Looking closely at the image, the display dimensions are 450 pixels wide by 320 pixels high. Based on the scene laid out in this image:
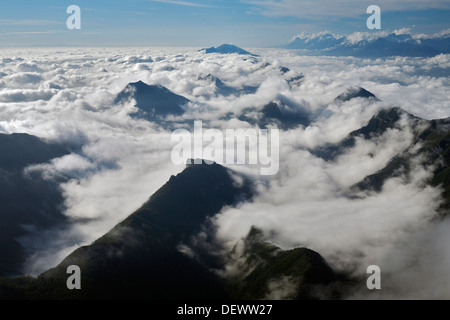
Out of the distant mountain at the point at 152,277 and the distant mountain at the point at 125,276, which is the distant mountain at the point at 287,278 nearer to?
the distant mountain at the point at 152,277

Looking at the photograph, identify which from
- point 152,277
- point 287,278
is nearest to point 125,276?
point 152,277

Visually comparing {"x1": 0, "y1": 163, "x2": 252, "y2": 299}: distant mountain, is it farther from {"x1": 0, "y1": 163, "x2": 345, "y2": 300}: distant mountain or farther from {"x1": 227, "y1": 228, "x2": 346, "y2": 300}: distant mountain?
{"x1": 227, "y1": 228, "x2": 346, "y2": 300}: distant mountain

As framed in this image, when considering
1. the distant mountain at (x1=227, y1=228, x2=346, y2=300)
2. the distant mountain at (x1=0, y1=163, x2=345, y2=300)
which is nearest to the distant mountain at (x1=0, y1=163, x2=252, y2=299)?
the distant mountain at (x1=0, y1=163, x2=345, y2=300)

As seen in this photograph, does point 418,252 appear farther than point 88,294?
Yes

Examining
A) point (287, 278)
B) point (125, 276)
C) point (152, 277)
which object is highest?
point (125, 276)

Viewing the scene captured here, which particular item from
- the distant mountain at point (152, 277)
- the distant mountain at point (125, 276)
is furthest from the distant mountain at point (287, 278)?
the distant mountain at point (125, 276)

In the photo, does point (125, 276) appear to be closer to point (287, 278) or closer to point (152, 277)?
point (152, 277)

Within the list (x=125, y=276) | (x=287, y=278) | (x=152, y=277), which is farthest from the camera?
(x=152, y=277)

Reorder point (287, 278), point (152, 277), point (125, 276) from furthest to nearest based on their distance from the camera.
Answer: point (152, 277), point (287, 278), point (125, 276)
